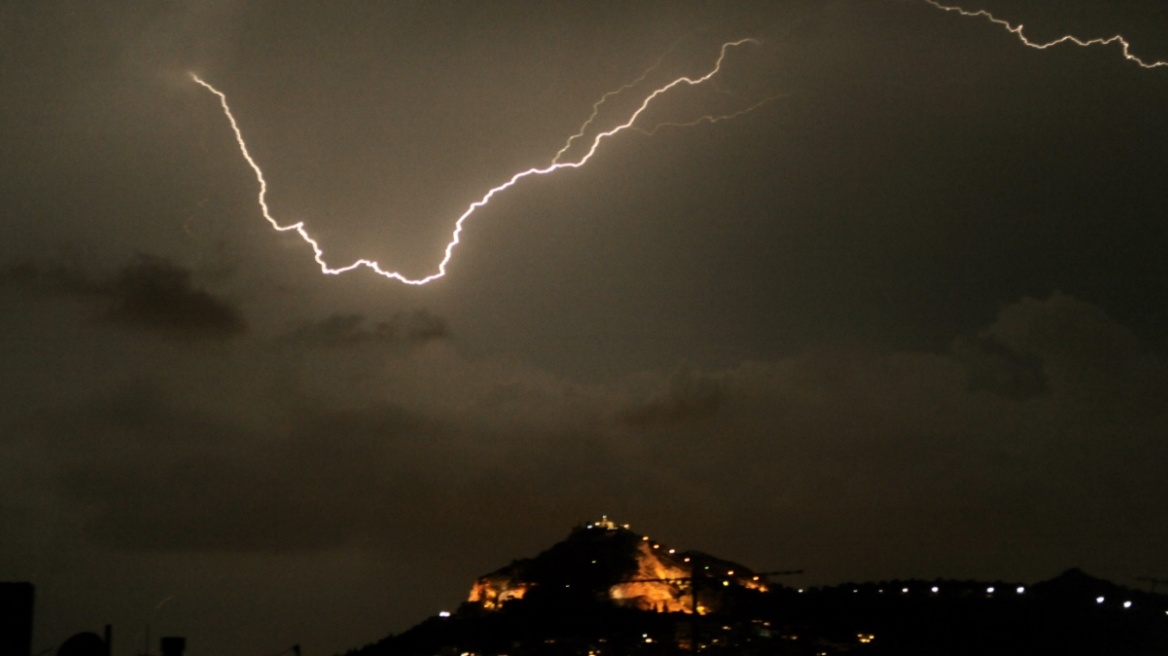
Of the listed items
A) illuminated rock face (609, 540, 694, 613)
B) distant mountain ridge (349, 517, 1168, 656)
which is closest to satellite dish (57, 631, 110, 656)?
distant mountain ridge (349, 517, 1168, 656)

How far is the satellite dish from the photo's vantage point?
33.1 ft

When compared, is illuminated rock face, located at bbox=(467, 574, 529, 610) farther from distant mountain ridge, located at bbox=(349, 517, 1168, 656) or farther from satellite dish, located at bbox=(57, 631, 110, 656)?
satellite dish, located at bbox=(57, 631, 110, 656)

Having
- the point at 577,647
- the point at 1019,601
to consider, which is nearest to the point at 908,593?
the point at 1019,601

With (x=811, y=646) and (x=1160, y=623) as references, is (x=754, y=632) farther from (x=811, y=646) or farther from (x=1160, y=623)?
(x=1160, y=623)

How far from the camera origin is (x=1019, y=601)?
293ft

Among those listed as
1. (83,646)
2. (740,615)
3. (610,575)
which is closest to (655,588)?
(610,575)

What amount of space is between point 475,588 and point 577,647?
142ft

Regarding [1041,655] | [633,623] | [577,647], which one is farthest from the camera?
[633,623]

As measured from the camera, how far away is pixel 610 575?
403 ft

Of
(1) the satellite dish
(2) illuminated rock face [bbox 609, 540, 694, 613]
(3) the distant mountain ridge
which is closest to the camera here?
(1) the satellite dish

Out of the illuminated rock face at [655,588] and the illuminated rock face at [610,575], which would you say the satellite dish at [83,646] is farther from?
the illuminated rock face at [610,575]

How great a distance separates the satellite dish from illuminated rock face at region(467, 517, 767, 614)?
103302 millimetres

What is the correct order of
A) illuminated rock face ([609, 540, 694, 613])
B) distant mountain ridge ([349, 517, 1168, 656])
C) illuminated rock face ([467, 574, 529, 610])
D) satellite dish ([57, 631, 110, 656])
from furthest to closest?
illuminated rock face ([467, 574, 529, 610])
illuminated rock face ([609, 540, 694, 613])
distant mountain ridge ([349, 517, 1168, 656])
satellite dish ([57, 631, 110, 656])

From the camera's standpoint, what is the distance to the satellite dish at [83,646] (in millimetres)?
10094
